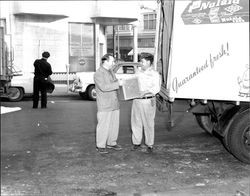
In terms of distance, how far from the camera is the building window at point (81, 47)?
22.3 meters

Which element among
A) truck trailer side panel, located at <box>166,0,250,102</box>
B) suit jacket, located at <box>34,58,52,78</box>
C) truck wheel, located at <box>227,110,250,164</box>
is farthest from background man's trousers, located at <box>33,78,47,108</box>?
truck wheel, located at <box>227,110,250,164</box>

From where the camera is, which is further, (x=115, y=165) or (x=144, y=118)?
(x=144, y=118)

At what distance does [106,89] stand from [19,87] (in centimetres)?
877

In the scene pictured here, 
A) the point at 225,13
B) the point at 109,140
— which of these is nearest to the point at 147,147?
the point at 109,140

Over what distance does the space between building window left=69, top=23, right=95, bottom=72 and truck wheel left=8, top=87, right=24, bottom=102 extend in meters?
7.16

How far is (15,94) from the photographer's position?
15.2 meters

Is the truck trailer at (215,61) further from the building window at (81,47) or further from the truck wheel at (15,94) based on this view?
the building window at (81,47)

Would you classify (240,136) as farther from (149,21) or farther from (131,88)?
(149,21)

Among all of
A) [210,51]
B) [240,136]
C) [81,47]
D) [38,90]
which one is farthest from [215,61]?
[81,47]

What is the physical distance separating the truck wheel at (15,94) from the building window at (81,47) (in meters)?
7.16

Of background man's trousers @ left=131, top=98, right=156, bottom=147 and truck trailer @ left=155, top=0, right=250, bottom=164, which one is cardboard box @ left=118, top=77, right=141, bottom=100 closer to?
background man's trousers @ left=131, top=98, right=156, bottom=147

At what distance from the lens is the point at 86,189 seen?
556cm

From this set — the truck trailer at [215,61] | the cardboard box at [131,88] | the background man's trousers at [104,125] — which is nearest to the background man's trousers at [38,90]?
the background man's trousers at [104,125]

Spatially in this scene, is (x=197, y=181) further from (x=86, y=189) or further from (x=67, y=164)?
(x=67, y=164)
